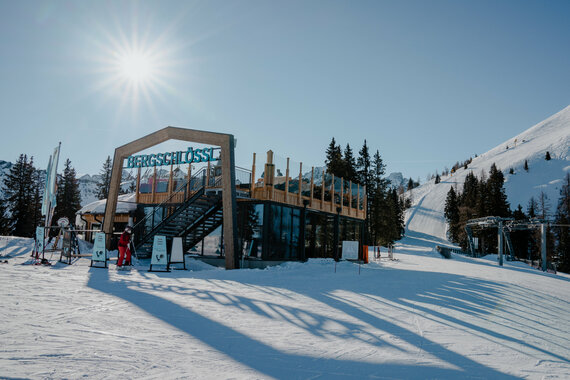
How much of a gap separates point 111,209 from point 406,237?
79.0 metres

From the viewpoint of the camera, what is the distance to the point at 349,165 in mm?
50125

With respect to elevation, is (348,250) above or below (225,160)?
below

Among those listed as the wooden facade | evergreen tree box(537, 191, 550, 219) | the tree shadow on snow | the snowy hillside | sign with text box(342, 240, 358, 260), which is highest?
the snowy hillside

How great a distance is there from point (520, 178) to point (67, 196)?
436ft

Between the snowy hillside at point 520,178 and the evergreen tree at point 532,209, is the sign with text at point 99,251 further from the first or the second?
the snowy hillside at point 520,178

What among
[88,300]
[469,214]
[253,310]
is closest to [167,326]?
[253,310]

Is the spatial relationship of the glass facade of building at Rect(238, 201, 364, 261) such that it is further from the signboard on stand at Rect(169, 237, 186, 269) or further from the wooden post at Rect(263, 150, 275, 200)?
the signboard on stand at Rect(169, 237, 186, 269)

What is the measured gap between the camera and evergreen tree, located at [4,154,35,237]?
4617 centimetres

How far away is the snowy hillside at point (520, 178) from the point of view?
111m

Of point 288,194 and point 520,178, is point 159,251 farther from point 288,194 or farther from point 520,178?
point 520,178

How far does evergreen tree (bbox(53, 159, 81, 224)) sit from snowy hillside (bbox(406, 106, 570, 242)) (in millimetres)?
73825

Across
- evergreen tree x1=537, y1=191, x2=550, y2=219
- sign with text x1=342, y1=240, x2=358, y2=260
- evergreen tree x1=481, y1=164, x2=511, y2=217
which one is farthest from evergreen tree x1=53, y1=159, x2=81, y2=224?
evergreen tree x1=537, y1=191, x2=550, y2=219

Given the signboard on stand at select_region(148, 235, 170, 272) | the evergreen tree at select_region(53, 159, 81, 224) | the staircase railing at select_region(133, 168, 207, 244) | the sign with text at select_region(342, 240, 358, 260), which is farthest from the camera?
the evergreen tree at select_region(53, 159, 81, 224)

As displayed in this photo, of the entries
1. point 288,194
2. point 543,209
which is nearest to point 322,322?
point 288,194
